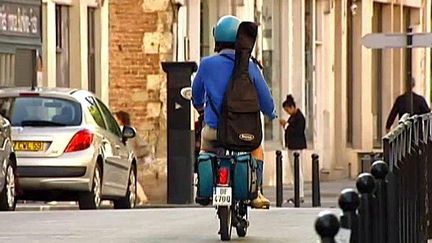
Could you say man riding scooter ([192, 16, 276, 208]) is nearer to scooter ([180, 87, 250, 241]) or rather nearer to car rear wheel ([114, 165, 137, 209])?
scooter ([180, 87, 250, 241])

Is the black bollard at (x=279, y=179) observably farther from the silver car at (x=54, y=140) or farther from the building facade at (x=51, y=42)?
the silver car at (x=54, y=140)

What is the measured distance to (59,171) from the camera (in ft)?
73.0

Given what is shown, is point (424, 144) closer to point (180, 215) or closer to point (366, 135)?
point (180, 215)

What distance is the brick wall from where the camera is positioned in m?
33.9

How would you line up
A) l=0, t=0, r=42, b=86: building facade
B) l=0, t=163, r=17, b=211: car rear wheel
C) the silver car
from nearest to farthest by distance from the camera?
l=0, t=163, r=17, b=211: car rear wheel, the silver car, l=0, t=0, r=42, b=86: building facade

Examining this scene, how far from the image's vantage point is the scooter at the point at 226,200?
545 inches

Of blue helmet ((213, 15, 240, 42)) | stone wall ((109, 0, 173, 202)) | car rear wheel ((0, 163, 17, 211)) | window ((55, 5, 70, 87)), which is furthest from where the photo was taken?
stone wall ((109, 0, 173, 202))

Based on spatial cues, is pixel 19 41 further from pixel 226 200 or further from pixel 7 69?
pixel 226 200

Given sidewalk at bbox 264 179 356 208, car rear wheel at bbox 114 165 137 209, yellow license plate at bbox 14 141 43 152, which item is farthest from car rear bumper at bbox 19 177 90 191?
sidewalk at bbox 264 179 356 208

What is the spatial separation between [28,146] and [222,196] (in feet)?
28.6

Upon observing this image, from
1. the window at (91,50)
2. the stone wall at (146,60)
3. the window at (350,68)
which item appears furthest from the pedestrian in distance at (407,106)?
the window at (350,68)

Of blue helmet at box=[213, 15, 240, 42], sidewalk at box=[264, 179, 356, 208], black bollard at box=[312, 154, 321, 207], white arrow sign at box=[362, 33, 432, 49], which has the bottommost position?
sidewalk at box=[264, 179, 356, 208]

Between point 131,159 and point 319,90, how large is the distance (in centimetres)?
1776

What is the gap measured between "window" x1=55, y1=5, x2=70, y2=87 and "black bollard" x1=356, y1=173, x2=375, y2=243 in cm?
2243
